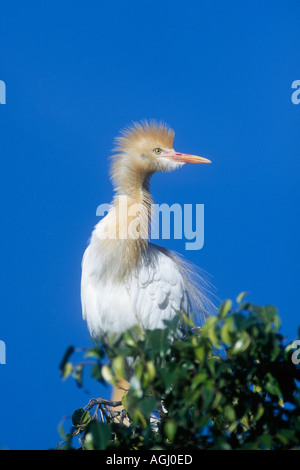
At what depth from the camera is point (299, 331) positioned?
129cm

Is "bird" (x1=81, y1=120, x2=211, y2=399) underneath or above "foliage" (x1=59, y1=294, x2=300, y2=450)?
above

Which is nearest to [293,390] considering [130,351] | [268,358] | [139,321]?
[268,358]

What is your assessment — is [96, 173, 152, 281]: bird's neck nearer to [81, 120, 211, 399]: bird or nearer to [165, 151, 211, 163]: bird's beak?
[81, 120, 211, 399]: bird

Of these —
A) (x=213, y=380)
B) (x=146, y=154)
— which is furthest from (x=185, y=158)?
(x=213, y=380)

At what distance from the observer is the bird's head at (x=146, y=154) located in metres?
2.98

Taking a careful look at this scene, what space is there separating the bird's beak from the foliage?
175cm

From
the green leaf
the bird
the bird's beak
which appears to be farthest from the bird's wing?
the green leaf

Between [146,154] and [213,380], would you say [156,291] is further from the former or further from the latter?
[213,380]

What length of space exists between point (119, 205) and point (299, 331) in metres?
1.68

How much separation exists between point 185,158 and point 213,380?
199cm

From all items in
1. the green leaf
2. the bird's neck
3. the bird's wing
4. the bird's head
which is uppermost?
the bird's head

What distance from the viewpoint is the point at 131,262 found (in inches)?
111

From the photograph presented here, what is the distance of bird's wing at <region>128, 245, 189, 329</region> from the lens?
283 cm
